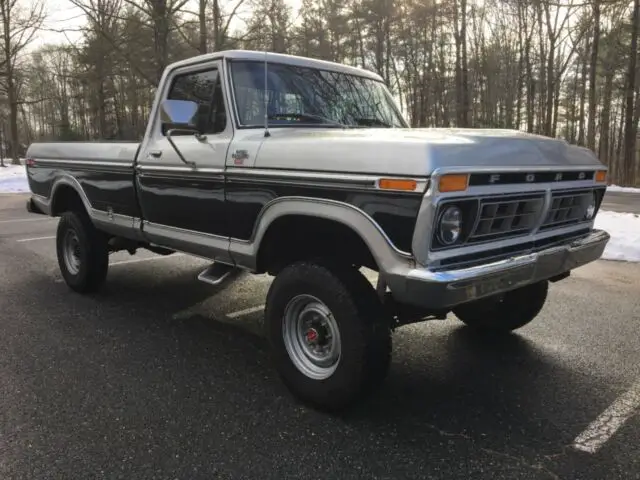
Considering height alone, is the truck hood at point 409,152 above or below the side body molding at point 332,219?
above

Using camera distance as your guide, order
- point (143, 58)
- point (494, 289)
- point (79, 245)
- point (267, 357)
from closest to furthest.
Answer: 1. point (494, 289)
2. point (267, 357)
3. point (79, 245)
4. point (143, 58)

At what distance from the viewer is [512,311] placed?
4242mm

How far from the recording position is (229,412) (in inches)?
123

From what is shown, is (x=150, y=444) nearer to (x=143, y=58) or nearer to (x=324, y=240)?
(x=324, y=240)

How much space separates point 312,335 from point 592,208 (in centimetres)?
213

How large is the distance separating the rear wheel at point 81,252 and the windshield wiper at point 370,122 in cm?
297

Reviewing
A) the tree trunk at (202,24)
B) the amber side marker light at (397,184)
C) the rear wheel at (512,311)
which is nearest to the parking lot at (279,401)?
the rear wheel at (512,311)

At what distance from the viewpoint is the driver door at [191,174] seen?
372cm

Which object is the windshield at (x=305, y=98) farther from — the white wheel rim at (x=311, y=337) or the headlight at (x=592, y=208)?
the headlight at (x=592, y=208)

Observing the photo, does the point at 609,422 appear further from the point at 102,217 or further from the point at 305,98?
the point at 102,217

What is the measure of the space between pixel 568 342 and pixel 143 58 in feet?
66.4

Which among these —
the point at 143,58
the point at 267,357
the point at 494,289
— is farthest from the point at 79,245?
the point at 143,58

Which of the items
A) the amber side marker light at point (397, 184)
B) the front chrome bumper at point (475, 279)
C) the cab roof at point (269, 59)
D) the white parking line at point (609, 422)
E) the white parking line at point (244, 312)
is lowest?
the white parking line at point (609, 422)

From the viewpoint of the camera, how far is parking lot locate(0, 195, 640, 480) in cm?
262
